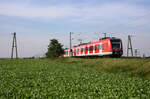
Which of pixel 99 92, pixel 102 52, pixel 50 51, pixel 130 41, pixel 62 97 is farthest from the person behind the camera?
pixel 50 51

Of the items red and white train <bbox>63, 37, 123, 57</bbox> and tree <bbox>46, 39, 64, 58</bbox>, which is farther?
tree <bbox>46, 39, 64, 58</bbox>

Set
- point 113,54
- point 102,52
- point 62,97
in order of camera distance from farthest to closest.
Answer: point 102,52 → point 113,54 → point 62,97

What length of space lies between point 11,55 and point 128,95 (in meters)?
48.8

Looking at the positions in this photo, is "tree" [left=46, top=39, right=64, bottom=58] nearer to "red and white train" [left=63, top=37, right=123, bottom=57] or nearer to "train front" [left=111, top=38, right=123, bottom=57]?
"red and white train" [left=63, top=37, right=123, bottom=57]

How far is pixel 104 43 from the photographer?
120ft

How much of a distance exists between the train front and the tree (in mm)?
51565

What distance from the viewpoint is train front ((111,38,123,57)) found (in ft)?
115

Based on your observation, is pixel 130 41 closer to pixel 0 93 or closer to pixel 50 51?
pixel 50 51

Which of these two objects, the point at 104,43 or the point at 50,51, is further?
the point at 50,51

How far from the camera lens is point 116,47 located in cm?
3509

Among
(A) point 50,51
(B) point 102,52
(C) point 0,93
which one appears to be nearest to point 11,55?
(B) point 102,52

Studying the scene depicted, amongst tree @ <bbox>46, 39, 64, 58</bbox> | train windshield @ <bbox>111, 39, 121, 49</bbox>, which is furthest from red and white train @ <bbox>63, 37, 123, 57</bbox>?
tree @ <bbox>46, 39, 64, 58</bbox>

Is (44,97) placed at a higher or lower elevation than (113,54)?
lower

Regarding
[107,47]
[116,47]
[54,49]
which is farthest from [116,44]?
[54,49]
